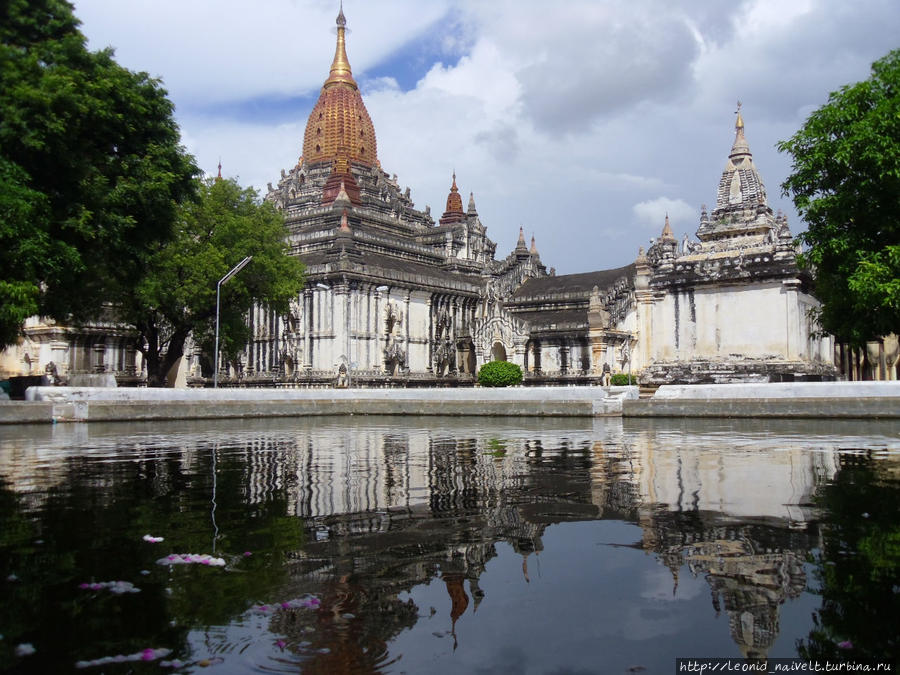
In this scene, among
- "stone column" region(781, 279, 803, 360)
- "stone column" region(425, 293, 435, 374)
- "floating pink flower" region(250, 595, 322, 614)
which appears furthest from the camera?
"stone column" region(425, 293, 435, 374)

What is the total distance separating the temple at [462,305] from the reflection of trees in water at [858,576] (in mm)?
26657

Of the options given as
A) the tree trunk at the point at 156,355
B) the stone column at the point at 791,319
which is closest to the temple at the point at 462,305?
the stone column at the point at 791,319

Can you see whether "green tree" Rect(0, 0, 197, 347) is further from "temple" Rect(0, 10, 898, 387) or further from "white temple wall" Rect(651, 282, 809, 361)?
"white temple wall" Rect(651, 282, 809, 361)

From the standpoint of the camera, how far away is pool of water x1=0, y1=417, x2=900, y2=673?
13.9ft

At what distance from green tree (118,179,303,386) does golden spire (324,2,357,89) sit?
109 feet

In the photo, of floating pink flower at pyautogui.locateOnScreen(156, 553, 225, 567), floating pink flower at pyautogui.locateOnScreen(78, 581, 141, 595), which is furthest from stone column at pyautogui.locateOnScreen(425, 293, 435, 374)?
floating pink flower at pyautogui.locateOnScreen(78, 581, 141, 595)

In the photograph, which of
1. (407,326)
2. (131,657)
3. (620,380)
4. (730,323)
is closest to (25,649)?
(131,657)

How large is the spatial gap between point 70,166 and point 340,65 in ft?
180

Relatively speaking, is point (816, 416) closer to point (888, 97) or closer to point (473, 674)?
point (888, 97)

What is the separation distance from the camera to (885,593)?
5.06m

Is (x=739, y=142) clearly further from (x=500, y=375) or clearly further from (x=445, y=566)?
(x=445, y=566)

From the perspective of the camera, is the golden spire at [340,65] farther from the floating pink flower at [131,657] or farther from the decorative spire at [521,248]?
the floating pink flower at [131,657]

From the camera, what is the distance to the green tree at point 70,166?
18.6 meters

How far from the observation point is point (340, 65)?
235 ft
